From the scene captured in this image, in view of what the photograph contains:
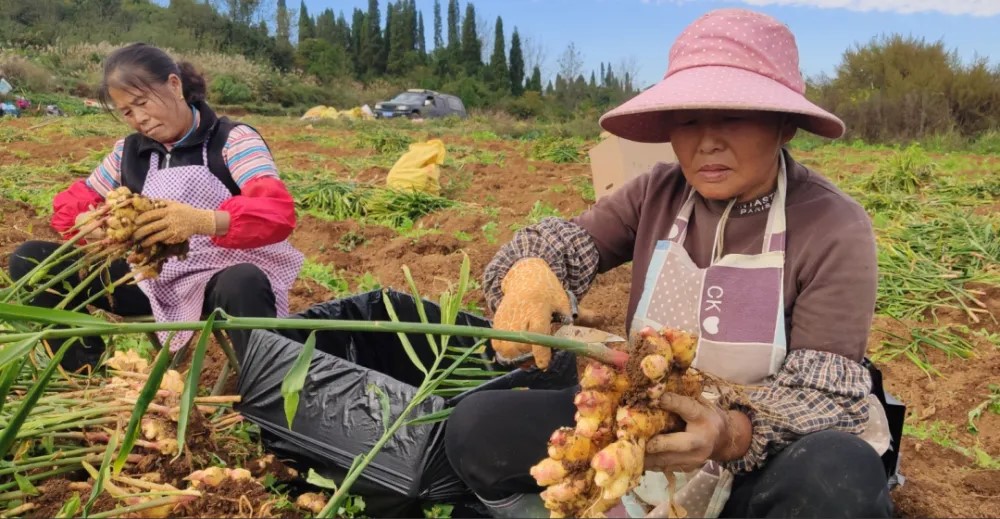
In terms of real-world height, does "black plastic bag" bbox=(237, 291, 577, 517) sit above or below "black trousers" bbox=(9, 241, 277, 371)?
below

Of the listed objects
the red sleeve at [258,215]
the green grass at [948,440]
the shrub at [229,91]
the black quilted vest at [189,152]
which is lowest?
the green grass at [948,440]

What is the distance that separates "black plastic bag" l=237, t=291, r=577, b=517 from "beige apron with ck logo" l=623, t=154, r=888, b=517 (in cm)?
34

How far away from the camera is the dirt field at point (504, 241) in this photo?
2156mm

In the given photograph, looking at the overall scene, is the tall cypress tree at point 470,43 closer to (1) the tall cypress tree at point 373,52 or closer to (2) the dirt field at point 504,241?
(1) the tall cypress tree at point 373,52

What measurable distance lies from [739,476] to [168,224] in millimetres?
1439

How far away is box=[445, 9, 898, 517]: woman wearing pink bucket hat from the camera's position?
1.23 m

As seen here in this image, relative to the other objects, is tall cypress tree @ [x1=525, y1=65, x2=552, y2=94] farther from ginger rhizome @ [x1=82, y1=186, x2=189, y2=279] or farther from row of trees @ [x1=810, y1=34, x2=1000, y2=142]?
ginger rhizome @ [x1=82, y1=186, x2=189, y2=279]

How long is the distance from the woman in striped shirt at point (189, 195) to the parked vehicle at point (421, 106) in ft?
72.9

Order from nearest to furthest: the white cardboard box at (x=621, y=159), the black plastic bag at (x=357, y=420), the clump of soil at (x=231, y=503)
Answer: the clump of soil at (x=231, y=503), the black plastic bag at (x=357, y=420), the white cardboard box at (x=621, y=159)

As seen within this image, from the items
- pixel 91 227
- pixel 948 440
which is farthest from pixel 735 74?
pixel 948 440

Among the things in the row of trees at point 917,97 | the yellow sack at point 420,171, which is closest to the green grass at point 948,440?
the yellow sack at point 420,171

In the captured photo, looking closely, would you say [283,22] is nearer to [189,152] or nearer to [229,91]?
[229,91]

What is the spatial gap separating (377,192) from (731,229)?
470cm

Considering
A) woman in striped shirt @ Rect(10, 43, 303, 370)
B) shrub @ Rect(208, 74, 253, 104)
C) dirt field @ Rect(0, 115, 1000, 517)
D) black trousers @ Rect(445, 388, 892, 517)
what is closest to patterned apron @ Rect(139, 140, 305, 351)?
woman in striped shirt @ Rect(10, 43, 303, 370)
